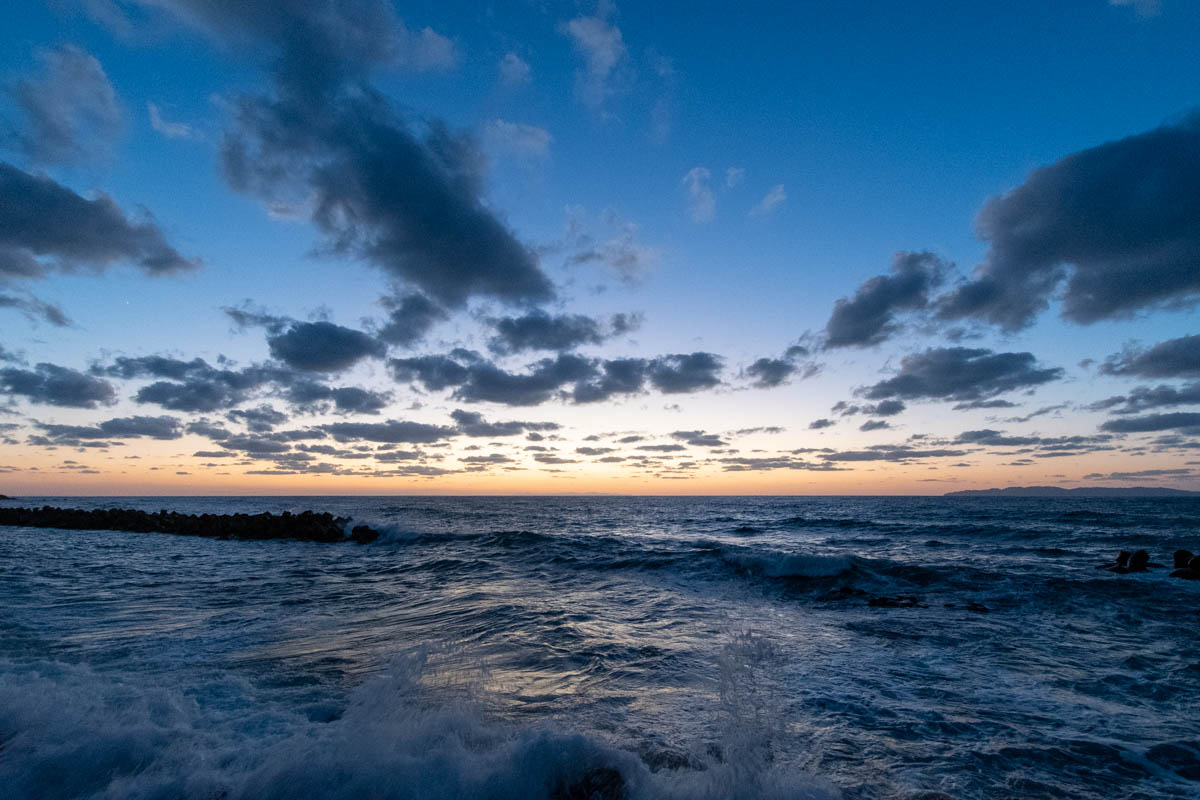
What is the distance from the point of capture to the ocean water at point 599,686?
14.2ft

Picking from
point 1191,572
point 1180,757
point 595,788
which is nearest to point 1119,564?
point 1191,572

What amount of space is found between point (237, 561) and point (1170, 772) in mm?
24603

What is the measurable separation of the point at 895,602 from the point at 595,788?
11450mm

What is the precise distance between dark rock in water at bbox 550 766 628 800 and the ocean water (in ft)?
0.08

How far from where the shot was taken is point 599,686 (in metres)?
6.86

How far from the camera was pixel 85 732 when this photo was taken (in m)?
4.66

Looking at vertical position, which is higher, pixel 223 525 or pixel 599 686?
pixel 223 525

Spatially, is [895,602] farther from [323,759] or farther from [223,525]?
[223,525]

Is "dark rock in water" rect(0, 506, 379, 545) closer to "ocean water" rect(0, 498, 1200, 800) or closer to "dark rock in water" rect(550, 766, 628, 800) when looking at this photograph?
"ocean water" rect(0, 498, 1200, 800)

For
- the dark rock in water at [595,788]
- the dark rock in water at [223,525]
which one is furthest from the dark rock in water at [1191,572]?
the dark rock in water at [223,525]

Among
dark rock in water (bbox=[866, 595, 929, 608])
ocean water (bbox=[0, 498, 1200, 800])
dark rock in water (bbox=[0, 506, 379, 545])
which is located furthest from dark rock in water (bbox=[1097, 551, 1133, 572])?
dark rock in water (bbox=[0, 506, 379, 545])

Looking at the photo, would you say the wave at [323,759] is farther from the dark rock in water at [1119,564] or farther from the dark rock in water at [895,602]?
the dark rock in water at [1119,564]

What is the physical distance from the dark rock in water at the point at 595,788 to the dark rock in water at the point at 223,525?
28572mm

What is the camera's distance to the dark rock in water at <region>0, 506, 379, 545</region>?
30.1m
